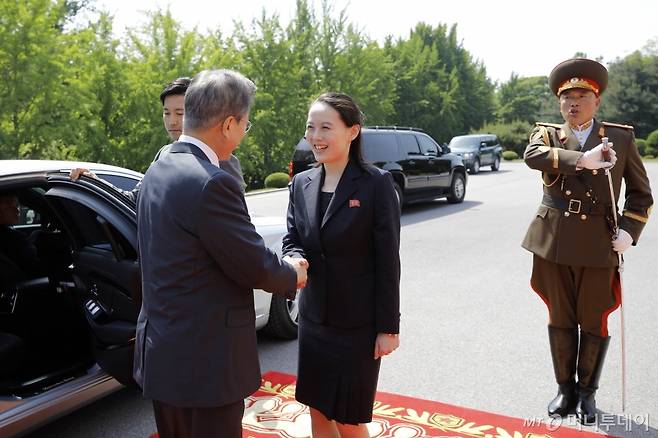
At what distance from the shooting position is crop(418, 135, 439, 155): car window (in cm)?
1340

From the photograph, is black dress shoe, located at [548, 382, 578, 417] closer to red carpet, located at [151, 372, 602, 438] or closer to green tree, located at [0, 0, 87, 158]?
red carpet, located at [151, 372, 602, 438]

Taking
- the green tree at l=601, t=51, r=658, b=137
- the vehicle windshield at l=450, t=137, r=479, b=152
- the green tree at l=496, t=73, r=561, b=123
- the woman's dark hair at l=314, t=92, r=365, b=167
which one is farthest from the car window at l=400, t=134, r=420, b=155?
the green tree at l=496, t=73, r=561, b=123

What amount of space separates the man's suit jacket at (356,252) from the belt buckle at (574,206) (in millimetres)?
1429

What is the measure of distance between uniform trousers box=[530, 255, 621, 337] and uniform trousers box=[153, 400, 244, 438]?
7.10ft

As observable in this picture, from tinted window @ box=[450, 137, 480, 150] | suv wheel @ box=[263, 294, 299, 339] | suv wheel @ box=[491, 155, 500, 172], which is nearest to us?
suv wheel @ box=[263, 294, 299, 339]

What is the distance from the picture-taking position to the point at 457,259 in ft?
26.3

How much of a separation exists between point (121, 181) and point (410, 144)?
9.62 meters

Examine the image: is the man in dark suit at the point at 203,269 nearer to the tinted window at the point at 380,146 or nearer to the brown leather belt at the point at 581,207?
the brown leather belt at the point at 581,207

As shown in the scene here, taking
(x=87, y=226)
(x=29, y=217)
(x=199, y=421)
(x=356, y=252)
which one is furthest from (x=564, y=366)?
(x=29, y=217)

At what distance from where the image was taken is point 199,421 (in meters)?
2.06

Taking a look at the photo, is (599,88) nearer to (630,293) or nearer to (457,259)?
(630,293)

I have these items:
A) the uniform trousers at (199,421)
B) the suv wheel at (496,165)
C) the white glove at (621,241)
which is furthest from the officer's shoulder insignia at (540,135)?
the suv wheel at (496,165)

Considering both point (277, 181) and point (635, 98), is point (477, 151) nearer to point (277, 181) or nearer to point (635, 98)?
point (277, 181)

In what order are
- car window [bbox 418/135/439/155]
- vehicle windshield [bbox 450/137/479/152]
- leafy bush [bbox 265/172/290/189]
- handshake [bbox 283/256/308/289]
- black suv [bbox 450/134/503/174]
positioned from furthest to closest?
vehicle windshield [bbox 450/137/479/152] → black suv [bbox 450/134/503/174] → leafy bush [bbox 265/172/290/189] → car window [bbox 418/135/439/155] → handshake [bbox 283/256/308/289]
